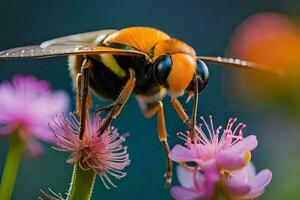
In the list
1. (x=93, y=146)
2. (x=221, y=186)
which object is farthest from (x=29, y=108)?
(x=221, y=186)

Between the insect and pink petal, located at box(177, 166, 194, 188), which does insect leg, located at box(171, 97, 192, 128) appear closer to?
the insect

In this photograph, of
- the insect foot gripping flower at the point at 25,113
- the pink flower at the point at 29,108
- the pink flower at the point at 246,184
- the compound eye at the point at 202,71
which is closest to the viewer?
the pink flower at the point at 246,184

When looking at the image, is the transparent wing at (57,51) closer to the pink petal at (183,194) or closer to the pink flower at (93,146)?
the pink flower at (93,146)

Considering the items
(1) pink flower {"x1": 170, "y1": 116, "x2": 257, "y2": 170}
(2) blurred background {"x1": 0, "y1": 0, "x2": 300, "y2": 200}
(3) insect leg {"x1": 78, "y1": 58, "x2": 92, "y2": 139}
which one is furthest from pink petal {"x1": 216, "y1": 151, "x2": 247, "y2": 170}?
(2) blurred background {"x1": 0, "y1": 0, "x2": 300, "y2": 200}

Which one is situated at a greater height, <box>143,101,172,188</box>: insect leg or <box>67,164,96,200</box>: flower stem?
<box>143,101,172,188</box>: insect leg

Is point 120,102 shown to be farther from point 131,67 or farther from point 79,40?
point 79,40

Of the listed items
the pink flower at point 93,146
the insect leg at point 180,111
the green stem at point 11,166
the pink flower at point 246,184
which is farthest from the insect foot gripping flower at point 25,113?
the pink flower at point 246,184
